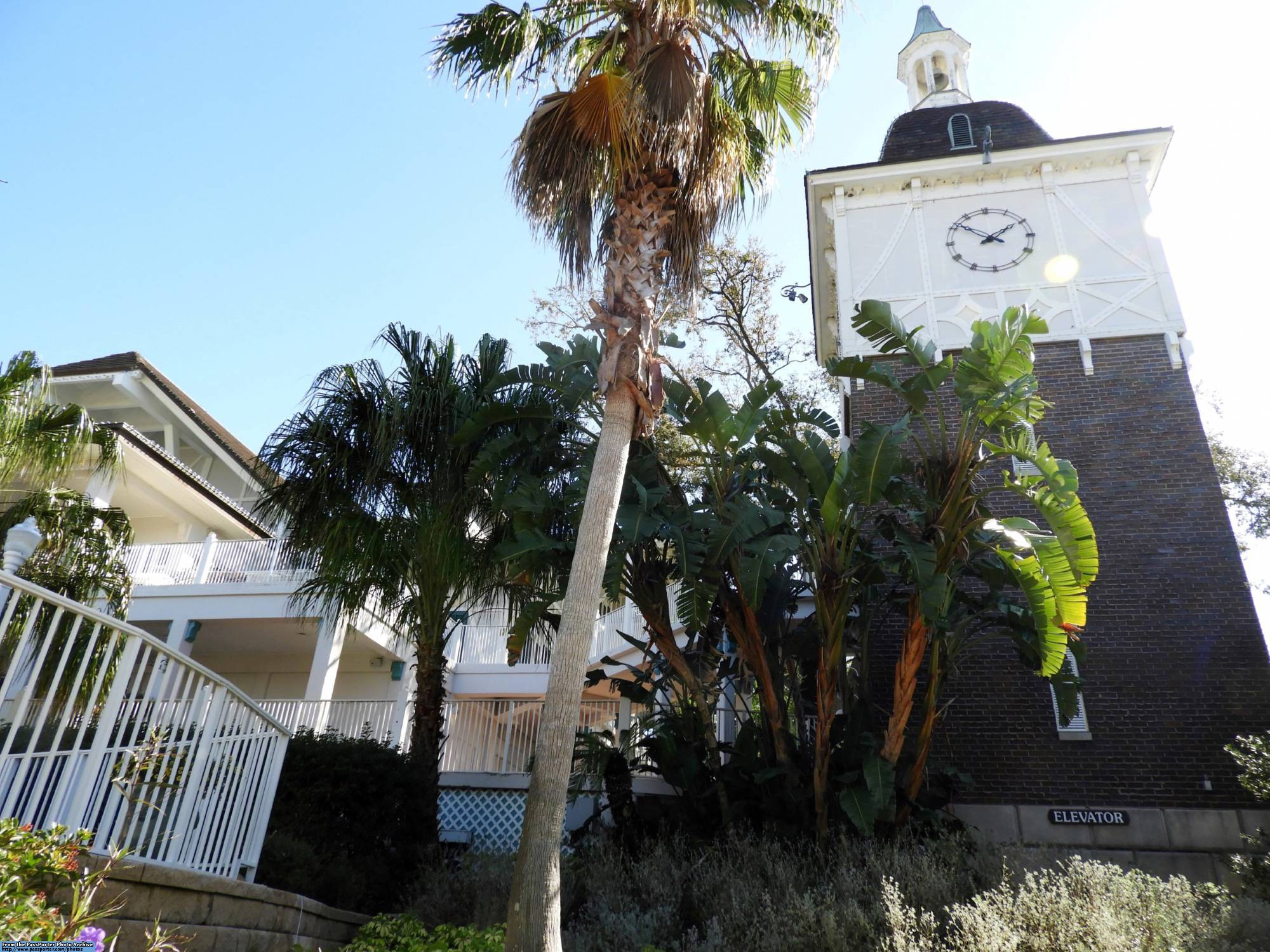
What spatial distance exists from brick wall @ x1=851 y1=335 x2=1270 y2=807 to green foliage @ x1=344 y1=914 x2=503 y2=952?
300 inches

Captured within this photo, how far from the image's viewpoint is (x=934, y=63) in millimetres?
22859

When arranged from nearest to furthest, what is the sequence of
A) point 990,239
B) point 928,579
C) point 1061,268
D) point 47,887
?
point 47,887, point 928,579, point 1061,268, point 990,239

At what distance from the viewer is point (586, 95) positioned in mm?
8594

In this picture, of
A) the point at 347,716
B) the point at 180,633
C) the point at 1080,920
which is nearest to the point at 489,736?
the point at 347,716

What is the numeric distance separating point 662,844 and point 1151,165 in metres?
15.5

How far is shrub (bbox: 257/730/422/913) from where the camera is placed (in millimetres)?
9039

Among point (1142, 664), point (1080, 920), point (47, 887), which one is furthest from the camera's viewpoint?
point (1142, 664)

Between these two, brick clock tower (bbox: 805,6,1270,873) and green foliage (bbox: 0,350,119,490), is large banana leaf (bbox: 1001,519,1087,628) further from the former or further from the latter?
green foliage (bbox: 0,350,119,490)

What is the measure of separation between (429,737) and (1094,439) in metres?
11.2

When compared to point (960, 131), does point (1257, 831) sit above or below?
below

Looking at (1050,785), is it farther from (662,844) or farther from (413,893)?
(413,893)

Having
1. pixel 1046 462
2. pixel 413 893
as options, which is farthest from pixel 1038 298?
pixel 413 893

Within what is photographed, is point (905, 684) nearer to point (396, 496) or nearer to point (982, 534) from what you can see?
point (982, 534)

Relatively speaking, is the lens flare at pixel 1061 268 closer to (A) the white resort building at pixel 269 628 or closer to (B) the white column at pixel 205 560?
(A) the white resort building at pixel 269 628
